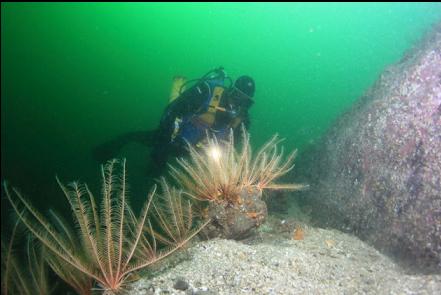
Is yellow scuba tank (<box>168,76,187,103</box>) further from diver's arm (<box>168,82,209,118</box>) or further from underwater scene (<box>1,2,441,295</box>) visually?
diver's arm (<box>168,82,209,118</box>)

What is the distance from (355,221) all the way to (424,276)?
145cm

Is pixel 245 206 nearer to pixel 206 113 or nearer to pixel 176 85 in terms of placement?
pixel 206 113

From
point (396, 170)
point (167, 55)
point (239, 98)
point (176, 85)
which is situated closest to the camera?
point (396, 170)

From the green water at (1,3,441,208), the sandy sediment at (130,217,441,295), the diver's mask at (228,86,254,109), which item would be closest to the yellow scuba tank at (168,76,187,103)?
the diver's mask at (228,86,254,109)

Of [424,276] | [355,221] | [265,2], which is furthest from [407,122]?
[265,2]

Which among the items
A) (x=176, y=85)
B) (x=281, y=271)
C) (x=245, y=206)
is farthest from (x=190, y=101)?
(x=281, y=271)

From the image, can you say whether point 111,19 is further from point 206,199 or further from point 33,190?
point 206,199

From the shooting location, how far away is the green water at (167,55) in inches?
1695

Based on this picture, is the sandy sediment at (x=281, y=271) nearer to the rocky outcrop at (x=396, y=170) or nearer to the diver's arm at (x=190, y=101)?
the rocky outcrop at (x=396, y=170)

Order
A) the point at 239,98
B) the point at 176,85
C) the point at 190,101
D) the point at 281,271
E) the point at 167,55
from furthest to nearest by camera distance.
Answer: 1. the point at 167,55
2. the point at 176,85
3. the point at 190,101
4. the point at 239,98
5. the point at 281,271

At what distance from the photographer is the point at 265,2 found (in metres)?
93.4

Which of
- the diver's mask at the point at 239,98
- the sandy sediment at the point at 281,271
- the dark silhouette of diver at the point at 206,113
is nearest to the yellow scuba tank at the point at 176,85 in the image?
the dark silhouette of diver at the point at 206,113

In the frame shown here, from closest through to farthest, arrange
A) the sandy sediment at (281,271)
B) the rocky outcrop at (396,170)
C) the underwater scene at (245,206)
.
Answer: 1. the sandy sediment at (281,271)
2. the underwater scene at (245,206)
3. the rocky outcrop at (396,170)

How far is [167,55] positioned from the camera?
9975cm
